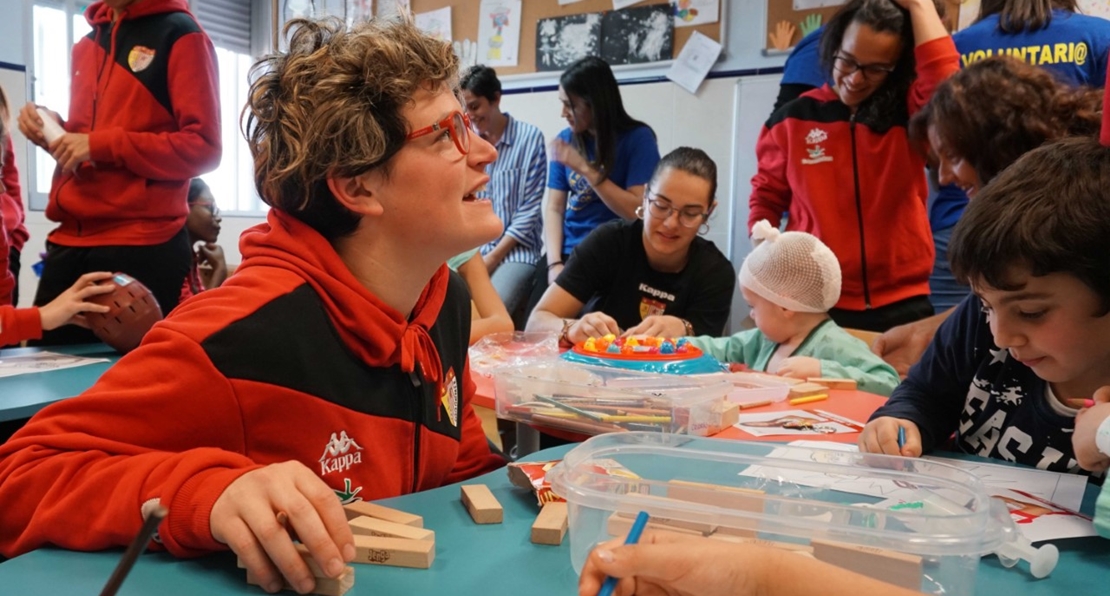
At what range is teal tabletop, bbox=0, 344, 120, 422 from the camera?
1.44 metres

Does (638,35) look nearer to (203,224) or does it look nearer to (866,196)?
(866,196)

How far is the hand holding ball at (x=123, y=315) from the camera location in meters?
2.02

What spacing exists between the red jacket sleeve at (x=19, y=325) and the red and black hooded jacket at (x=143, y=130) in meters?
0.34

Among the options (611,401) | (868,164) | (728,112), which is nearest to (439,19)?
(728,112)

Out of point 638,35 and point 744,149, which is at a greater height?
point 638,35

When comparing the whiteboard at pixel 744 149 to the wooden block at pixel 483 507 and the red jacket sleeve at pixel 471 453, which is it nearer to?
the red jacket sleeve at pixel 471 453

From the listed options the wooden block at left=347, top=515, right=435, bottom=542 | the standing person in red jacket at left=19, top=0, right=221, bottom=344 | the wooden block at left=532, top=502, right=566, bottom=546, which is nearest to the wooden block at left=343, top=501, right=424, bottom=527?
the wooden block at left=347, top=515, right=435, bottom=542

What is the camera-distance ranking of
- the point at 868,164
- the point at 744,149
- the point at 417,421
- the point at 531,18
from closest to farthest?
the point at 417,421 → the point at 868,164 → the point at 744,149 → the point at 531,18

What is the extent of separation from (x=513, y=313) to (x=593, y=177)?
77 centimetres

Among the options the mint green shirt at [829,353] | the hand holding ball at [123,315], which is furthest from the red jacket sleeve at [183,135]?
the mint green shirt at [829,353]

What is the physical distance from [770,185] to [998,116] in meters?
1.12

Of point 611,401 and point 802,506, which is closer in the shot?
point 802,506

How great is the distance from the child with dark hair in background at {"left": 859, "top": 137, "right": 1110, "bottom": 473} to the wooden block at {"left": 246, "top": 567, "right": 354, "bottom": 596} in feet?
2.74

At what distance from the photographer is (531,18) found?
186 inches
